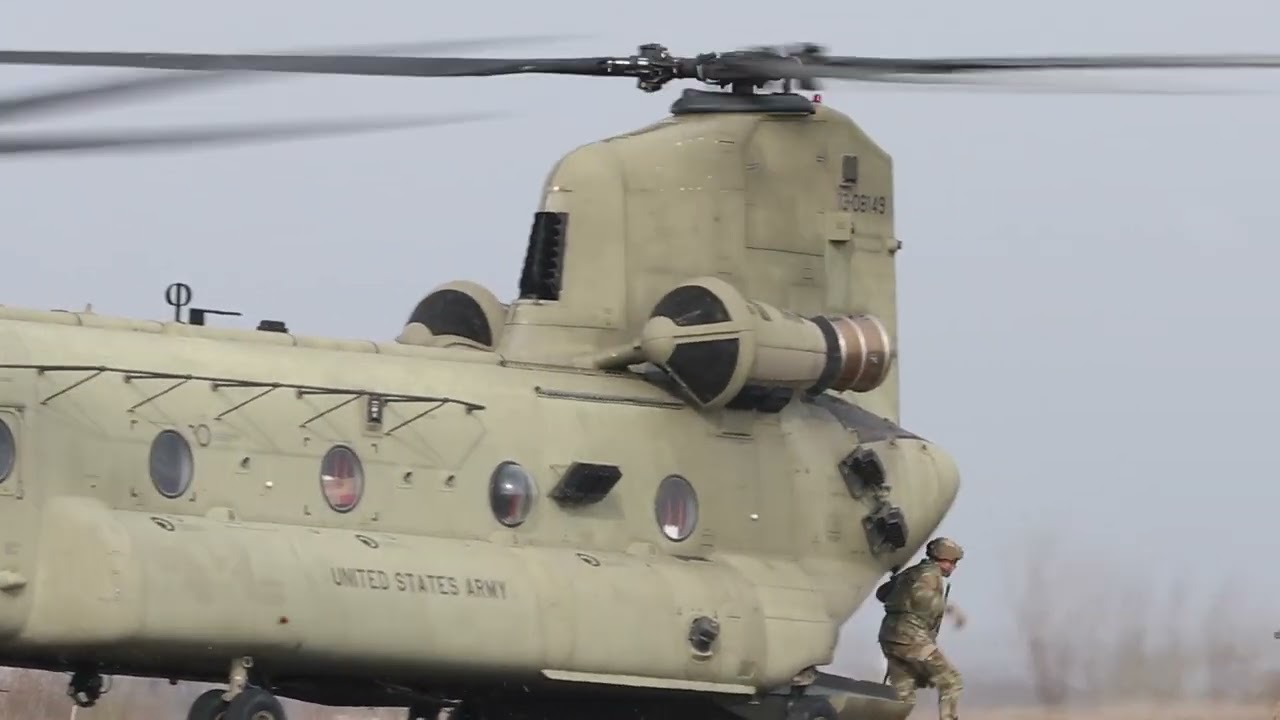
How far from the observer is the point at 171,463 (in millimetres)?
15289

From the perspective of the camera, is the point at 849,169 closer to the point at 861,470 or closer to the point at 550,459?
the point at 861,470

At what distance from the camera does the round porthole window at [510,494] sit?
55.2ft

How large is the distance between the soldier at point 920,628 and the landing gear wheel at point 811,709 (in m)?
0.79

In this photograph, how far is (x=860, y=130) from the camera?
19875 millimetres

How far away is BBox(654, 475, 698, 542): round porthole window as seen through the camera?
1780cm

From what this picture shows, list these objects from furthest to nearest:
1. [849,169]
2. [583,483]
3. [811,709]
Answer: [849,169] → [811,709] → [583,483]

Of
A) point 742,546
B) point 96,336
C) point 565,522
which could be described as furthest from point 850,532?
point 96,336

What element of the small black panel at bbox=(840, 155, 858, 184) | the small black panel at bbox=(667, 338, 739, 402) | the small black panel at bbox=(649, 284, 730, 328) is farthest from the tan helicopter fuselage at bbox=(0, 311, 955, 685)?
the small black panel at bbox=(840, 155, 858, 184)

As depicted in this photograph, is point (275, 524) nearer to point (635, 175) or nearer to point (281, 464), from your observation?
point (281, 464)

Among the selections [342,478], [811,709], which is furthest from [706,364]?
[342,478]

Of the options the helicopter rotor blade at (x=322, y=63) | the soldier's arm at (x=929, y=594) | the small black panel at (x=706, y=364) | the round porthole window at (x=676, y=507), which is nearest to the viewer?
the helicopter rotor blade at (x=322, y=63)

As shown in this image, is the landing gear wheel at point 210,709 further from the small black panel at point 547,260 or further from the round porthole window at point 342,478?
the small black panel at point 547,260

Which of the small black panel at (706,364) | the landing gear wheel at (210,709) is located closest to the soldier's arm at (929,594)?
the small black panel at (706,364)

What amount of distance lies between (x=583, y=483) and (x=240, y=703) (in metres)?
3.02
